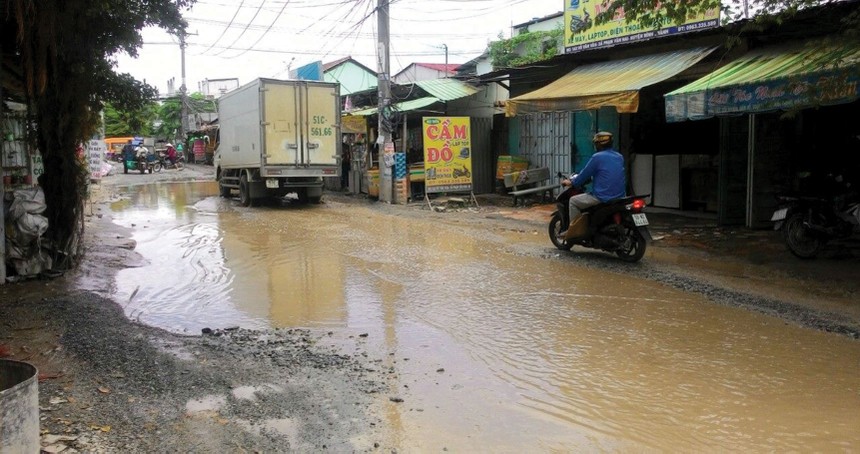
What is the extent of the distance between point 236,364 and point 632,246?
18.3 feet

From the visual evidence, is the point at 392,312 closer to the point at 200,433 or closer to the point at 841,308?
the point at 200,433

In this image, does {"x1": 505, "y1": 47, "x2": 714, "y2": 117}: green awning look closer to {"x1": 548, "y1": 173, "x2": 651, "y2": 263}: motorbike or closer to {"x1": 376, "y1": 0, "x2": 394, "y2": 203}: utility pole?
{"x1": 548, "y1": 173, "x2": 651, "y2": 263}: motorbike

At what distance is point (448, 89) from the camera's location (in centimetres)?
1823

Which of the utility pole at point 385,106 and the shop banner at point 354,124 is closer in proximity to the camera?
the utility pole at point 385,106

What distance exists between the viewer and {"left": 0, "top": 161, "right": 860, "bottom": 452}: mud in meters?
3.59

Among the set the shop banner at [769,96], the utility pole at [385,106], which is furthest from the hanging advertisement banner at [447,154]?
the shop banner at [769,96]

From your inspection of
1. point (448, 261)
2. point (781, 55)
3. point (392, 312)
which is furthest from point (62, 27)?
point (781, 55)

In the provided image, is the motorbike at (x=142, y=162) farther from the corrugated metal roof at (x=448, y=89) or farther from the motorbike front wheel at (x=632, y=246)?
the motorbike front wheel at (x=632, y=246)

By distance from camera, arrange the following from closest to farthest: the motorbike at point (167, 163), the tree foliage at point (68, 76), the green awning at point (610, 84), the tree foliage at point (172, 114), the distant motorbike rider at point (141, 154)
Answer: the tree foliage at point (68, 76), the green awning at point (610, 84), the distant motorbike rider at point (141, 154), the motorbike at point (167, 163), the tree foliage at point (172, 114)

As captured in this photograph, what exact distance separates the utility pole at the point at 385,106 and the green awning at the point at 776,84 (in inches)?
355

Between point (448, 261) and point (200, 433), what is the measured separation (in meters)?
5.63

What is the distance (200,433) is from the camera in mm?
3578

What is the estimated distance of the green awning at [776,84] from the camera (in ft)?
23.0

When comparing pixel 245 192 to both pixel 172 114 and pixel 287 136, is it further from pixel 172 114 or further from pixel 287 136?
pixel 172 114
